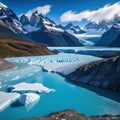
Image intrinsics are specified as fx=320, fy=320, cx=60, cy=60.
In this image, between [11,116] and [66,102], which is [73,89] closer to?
[66,102]

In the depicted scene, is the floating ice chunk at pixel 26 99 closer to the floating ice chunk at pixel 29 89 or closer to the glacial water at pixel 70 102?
the glacial water at pixel 70 102

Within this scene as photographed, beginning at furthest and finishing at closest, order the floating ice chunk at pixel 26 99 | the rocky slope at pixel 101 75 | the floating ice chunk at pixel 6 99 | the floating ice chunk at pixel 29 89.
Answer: the rocky slope at pixel 101 75 → the floating ice chunk at pixel 29 89 → the floating ice chunk at pixel 26 99 → the floating ice chunk at pixel 6 99

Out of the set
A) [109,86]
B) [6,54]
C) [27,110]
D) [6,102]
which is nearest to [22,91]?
[6,102]

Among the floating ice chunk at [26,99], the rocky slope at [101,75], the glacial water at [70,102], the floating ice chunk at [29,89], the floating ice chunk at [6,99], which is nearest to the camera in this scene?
the glacial water at [70,102]

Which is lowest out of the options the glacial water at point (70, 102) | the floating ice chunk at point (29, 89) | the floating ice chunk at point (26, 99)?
the glacial water at point (70, 102)

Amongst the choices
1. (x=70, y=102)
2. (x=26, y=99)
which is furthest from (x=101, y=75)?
(x=26, y=99)

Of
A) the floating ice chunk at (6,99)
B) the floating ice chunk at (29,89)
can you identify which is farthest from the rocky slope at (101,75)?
the floating ice chunk at (6,99)

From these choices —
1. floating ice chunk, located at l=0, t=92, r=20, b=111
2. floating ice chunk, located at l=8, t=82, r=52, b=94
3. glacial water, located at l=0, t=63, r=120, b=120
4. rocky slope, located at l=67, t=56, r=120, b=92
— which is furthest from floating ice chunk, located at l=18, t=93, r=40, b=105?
rocky slope, located at l=67, t=56, r=120, b=92

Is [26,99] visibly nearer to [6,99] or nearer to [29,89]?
[6,99]
